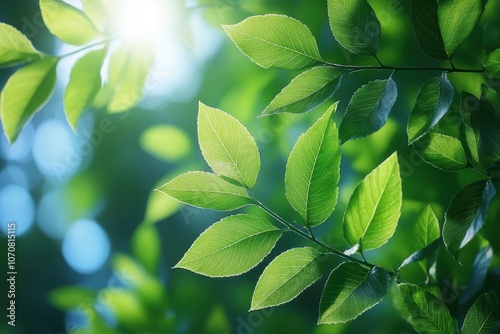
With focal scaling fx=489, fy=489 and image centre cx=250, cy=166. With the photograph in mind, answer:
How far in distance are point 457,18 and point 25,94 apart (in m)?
0.34

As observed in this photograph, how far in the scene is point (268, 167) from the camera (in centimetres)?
61

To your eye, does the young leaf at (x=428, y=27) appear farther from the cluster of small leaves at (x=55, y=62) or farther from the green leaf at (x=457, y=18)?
the cluster of small leaves at (x=55, y=62)

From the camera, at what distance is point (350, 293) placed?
1.01 ft

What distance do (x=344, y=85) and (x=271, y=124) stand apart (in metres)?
0.10

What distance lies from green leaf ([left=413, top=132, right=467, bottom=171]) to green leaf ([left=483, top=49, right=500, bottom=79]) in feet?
0.17

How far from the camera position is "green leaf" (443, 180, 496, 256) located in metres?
0.28

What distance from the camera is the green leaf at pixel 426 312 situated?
310 millimetres

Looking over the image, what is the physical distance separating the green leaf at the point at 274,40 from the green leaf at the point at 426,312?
0.17 m

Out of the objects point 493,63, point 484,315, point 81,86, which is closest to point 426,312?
point 484,315

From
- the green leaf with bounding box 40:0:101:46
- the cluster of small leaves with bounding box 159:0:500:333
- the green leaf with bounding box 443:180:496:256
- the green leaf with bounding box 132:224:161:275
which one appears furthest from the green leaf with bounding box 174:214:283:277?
the green leaf with bounding box 132:224:161:275

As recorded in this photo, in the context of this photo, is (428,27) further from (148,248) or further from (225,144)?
(148,248)

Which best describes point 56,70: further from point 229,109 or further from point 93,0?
point 229,109

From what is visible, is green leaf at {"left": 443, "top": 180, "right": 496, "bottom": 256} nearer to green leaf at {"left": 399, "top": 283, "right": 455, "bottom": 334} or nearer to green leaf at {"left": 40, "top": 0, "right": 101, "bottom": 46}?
green leaf at {"left": 399, "top": 283, "right": 455, "bottom": 334}

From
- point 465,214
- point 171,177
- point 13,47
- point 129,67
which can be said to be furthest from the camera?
point 171,177
